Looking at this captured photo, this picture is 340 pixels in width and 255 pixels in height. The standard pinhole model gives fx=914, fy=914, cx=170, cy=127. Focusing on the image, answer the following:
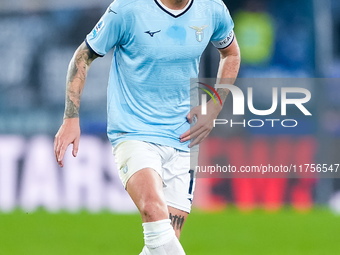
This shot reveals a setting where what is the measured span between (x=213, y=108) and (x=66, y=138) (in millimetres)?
1209

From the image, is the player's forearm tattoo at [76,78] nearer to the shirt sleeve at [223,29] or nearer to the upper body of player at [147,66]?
the upper body of player at [147,66]

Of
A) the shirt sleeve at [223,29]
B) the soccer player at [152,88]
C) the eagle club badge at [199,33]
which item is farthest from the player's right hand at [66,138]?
the shirt sleeve at [223,29]

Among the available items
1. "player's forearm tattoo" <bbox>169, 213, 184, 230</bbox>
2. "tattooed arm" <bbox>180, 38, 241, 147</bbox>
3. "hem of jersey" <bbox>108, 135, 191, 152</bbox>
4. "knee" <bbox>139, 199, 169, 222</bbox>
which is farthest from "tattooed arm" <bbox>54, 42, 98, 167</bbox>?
"player's forearm tattoo" <bbox>169, 213, 184, 230</bbox>

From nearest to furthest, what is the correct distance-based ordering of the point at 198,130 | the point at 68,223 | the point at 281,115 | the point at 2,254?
the point at 198,130
the point at 2,254
the point at 68,223
the point at 281,115

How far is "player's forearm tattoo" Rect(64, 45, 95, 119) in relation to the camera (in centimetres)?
589

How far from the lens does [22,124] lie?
41.9ft

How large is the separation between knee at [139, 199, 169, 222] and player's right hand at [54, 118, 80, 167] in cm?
58

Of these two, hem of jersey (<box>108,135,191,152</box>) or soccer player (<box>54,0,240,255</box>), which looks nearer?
soccer player (<box>54,0,240,255</box>)

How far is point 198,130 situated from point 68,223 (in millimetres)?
6065

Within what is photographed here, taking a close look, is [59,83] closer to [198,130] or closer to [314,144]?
[314,144]

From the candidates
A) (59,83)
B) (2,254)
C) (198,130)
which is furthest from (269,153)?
(198,130)

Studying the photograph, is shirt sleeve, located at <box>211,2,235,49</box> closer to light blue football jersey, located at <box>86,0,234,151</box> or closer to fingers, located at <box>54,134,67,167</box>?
light blue football jersey, located at <box>86,0,234,151</box>

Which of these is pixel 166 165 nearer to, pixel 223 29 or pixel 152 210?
pixel 152 210

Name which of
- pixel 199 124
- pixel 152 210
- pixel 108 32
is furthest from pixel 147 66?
pixel 152 210
